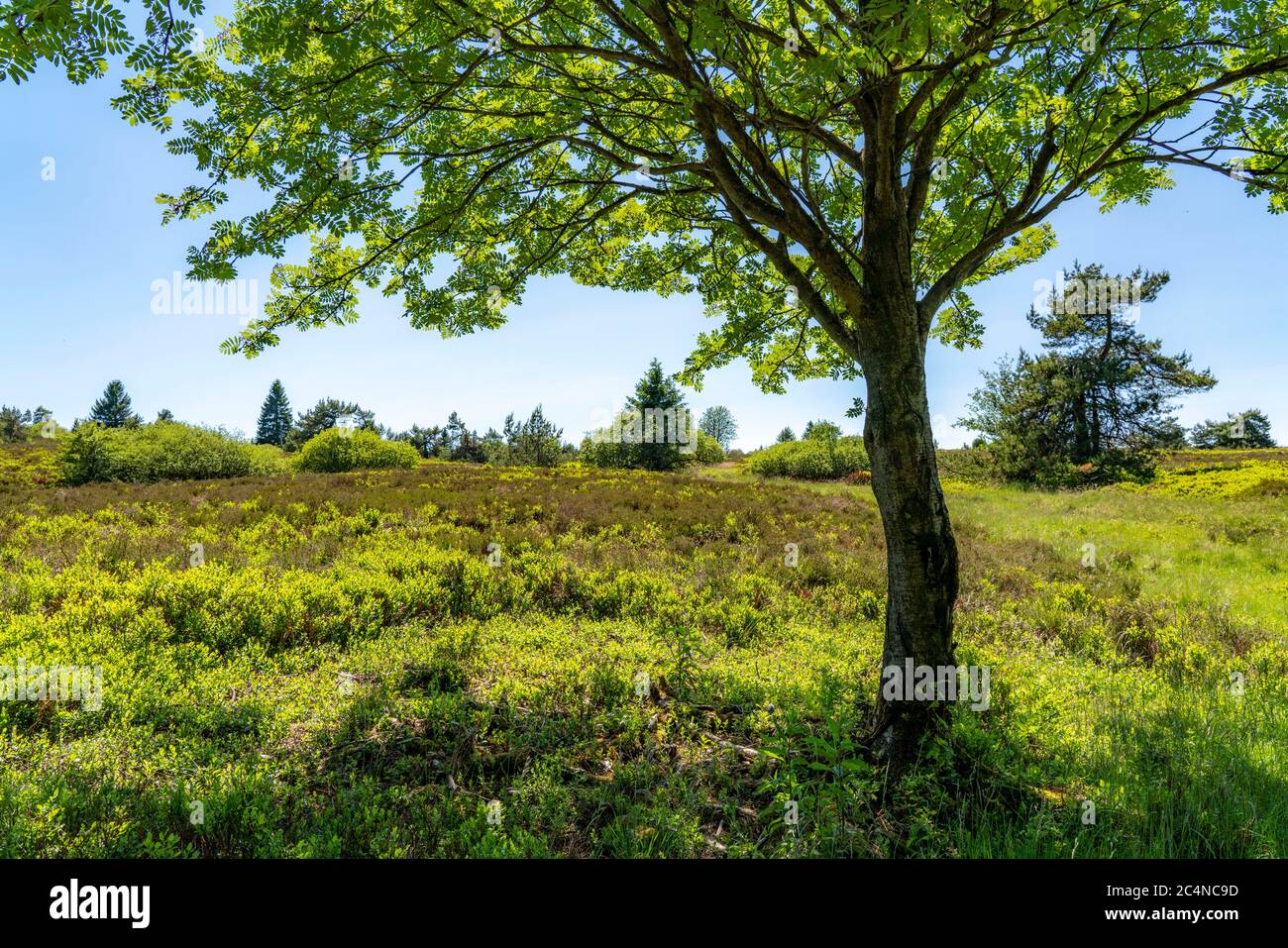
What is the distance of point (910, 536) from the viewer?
12.1 feet

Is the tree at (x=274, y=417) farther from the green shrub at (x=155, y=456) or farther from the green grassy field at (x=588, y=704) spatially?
the green grassy field at (x=588, y=704)

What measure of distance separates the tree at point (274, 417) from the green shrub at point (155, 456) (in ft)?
234

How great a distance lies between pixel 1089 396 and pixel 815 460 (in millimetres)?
15068

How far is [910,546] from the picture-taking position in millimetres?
3688

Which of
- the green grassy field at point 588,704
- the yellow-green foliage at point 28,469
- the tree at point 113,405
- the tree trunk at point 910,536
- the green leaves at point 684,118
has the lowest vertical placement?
the green grassy field at point 588,704

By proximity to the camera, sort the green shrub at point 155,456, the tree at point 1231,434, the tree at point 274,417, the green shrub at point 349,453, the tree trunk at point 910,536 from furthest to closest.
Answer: the tree at point 274,417
the tree at point 1231,434
the green shrub at point 349,453
the green shrub at point 155,456
the tree trunk at point 910,536

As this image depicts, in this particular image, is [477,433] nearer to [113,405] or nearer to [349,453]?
[349,453]

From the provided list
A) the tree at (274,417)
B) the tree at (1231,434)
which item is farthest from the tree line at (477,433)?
the tree at (1231,434)

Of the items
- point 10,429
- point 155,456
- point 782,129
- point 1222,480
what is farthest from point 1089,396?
point 10,429

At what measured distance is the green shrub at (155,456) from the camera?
20.8m

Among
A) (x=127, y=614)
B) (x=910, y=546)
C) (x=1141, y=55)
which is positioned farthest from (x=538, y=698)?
(x=1141, y=55)
